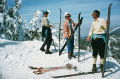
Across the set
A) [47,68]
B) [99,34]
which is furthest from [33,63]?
[99,34]

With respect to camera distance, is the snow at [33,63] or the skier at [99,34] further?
the skier at [99,34]

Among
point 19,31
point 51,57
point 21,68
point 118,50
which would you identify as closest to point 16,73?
point 21,68

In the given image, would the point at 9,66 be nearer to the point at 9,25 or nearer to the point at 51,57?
the point at 51,57

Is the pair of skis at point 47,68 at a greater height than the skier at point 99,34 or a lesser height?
lesser

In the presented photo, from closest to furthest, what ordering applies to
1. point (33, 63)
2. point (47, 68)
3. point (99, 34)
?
point (99, 34) → point (47, 68) → point (33, 63)

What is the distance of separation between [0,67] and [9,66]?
1.58 ft

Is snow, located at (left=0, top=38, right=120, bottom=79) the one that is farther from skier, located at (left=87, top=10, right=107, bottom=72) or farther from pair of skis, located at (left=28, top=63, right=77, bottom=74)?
skier, located at (left=87, top=10, right=107, bottom=72)

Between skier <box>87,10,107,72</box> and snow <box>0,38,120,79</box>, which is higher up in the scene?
skier <box>87,10,107,72</box>

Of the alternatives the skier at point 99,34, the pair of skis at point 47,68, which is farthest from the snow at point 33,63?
the skier at point 99,34

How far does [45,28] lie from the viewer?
13.2m

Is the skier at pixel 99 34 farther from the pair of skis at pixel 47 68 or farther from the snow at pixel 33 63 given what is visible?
the pair of skis at pixel 47 68

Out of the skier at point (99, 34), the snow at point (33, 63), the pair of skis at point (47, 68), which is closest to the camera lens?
the snow at point (33, 63)

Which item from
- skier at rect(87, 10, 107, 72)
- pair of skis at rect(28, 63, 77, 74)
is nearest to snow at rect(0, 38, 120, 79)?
pair of skis at rect(28, 63, 77, 74)

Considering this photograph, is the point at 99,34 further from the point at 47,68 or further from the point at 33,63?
the point at 33,63
